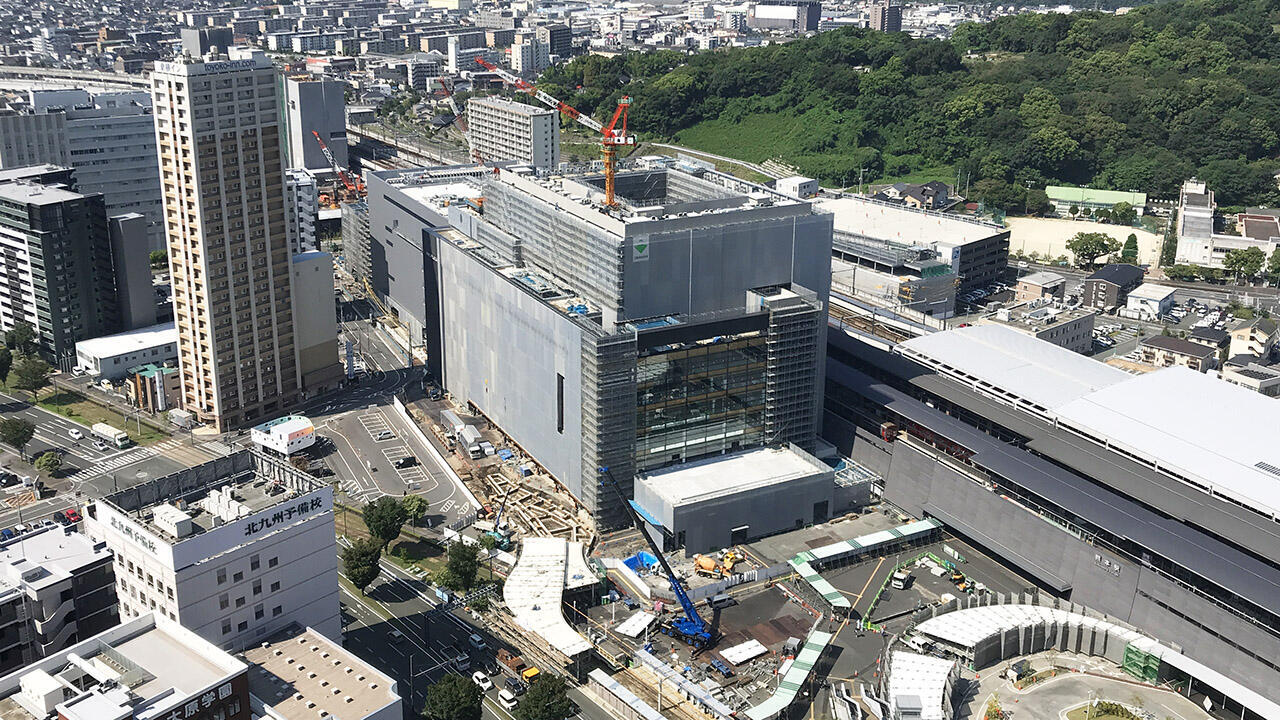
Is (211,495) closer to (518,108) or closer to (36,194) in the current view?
(36,194)

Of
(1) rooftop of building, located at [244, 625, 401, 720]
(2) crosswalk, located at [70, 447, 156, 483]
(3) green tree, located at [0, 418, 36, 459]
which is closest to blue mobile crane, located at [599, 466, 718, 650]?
(1) rooftop of building, located at [244, 625, 401, 720]

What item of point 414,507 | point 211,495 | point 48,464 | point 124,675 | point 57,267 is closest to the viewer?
point 124,675

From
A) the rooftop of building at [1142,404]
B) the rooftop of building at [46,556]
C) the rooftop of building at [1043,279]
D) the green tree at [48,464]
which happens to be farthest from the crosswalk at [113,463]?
the rooftop of building at [1043,279]

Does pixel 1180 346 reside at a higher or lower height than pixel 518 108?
lower

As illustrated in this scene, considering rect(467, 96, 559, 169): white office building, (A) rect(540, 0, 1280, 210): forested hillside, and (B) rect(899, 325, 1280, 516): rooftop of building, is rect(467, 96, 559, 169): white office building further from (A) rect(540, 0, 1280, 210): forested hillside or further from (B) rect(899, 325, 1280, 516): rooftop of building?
(B) rect(899, 325, 1280, 516): rooftop of building

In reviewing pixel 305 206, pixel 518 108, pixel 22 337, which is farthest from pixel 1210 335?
pixel 22 337

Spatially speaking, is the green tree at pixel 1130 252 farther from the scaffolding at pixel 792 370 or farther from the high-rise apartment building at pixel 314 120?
the high-rise apartment building at pixel 314 120
